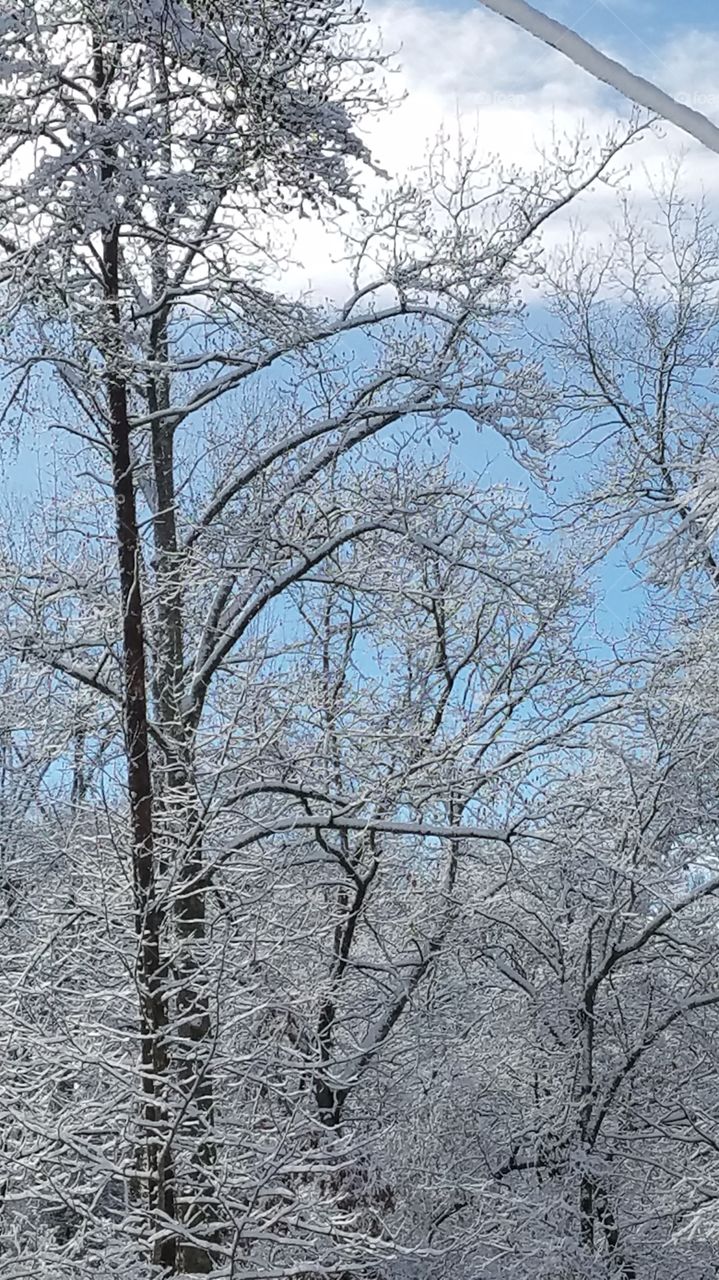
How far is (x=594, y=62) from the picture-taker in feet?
7.29

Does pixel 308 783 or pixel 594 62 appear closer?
pixel 594 62

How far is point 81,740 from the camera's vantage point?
9.38m

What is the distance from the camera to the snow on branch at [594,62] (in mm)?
2174

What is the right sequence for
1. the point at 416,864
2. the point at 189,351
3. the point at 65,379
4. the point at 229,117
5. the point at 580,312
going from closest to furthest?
the point at 229,117, the point at 65,379, the point at 189,351, the point at 416,864, the point at 580,312

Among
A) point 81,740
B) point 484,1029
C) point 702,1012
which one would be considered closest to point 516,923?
point 484,1029

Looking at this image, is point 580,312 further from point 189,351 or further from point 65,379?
point 65,379

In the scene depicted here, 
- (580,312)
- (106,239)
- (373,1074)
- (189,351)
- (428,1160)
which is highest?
(580,312)

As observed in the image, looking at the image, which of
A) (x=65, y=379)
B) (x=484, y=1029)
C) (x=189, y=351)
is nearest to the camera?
(x=65, y=379)

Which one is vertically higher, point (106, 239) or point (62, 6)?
point (62, 6)

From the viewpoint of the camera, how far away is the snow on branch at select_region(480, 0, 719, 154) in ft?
7.13

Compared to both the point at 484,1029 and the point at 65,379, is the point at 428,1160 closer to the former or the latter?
the point at 484,1029

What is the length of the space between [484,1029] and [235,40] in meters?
7.52

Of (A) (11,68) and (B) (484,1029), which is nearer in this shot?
(A) (11,68)

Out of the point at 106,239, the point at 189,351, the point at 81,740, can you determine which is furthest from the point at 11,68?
the point at 81,740
